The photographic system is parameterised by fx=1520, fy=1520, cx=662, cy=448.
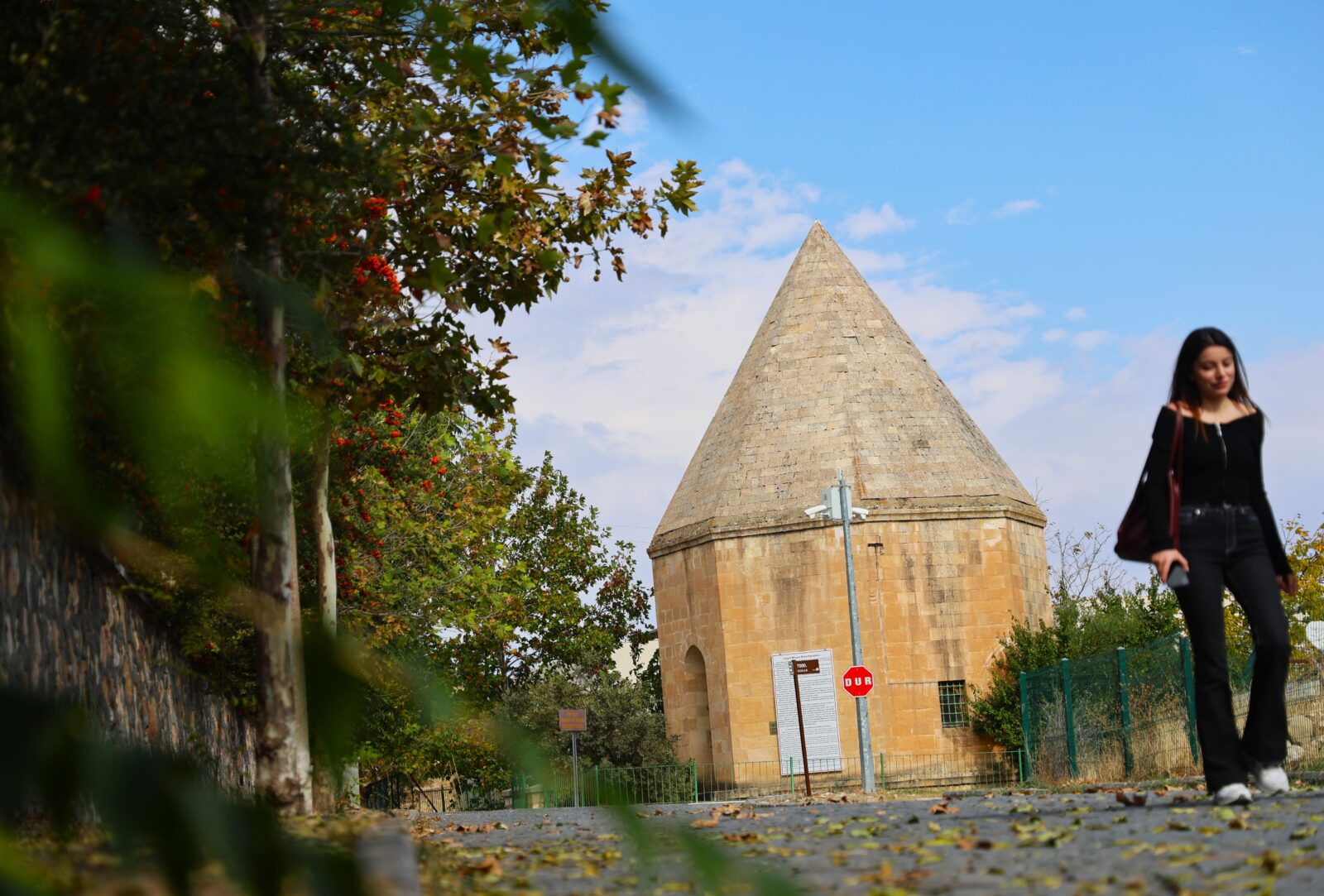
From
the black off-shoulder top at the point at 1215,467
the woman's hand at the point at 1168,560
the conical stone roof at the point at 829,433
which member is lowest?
the woman's hand at the point at 1168,560

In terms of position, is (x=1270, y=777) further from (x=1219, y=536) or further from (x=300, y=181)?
(x=300, y=181)

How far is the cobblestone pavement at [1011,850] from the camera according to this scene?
436cm

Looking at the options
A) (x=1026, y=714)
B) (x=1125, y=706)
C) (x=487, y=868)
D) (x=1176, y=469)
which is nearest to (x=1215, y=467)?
(x=1176, y=469)

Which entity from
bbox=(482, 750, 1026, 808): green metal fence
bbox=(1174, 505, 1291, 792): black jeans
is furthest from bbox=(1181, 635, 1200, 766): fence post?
bbox=(482, 750, 1026, 808): green metal fence

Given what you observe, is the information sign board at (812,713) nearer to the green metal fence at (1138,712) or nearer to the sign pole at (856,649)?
the sign pole at (856,649)

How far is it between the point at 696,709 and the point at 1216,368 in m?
30.4

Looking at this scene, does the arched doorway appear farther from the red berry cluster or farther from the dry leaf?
the dry leaf

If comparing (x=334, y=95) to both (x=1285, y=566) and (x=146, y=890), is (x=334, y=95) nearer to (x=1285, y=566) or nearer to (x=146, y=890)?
(x=1285, y=566)

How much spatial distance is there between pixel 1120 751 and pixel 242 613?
730 inches

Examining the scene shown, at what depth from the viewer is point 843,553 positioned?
34.0 meters

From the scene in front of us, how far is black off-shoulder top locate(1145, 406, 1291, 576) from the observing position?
611 cm

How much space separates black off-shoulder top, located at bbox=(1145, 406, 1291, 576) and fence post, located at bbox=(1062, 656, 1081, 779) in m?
13.9

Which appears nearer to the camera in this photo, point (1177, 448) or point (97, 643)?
point (1177, 448)

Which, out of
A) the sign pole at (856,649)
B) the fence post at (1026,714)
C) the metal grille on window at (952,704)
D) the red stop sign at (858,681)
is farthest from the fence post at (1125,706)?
the metal grille on window at (952,704)
